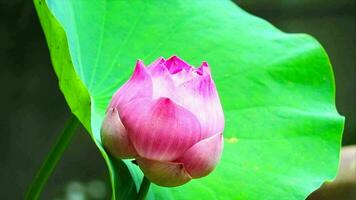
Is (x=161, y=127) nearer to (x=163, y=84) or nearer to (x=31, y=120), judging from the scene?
(x=163, y=84)

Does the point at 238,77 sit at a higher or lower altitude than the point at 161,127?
lower

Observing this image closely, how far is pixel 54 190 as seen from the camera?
92.0 inches

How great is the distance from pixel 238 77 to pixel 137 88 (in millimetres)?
292

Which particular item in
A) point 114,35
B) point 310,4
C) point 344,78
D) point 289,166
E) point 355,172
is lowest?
point 344,78

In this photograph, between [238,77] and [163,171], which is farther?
[238,77]

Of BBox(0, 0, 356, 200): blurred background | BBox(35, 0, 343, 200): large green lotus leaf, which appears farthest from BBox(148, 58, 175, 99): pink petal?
BBox(0, 0, 356, 200): blurred background

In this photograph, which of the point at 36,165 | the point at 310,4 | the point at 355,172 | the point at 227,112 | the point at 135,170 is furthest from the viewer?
the point at 310,4

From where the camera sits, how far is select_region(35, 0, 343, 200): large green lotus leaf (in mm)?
707

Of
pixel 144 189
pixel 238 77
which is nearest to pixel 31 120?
pixel 238 77

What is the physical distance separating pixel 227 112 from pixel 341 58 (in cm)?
202

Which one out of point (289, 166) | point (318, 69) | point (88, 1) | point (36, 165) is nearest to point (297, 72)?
point (318, 69)

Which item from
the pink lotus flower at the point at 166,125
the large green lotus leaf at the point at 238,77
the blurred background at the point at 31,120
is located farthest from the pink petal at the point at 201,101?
the blurred background at the point at 31,120

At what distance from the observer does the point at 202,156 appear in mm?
534

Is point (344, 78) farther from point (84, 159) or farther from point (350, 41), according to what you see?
point (84, 159)
